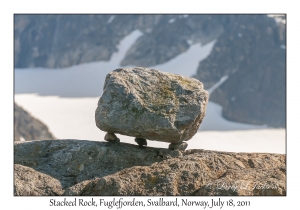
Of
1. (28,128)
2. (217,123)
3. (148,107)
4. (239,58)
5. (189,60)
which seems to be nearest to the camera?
(148,107)

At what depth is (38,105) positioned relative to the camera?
576 ft

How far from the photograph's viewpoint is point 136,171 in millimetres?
16594

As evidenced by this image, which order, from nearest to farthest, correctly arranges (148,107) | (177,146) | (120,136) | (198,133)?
1. (148,107)
2. (177,146)
3. (120,136)
4. (198,133)

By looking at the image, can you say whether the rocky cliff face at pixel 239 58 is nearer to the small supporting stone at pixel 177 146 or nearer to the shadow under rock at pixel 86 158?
the small supporting stone at pixel 177 146

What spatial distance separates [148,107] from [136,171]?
6.83 feet

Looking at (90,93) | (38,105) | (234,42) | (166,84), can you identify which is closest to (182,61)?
(234,42)

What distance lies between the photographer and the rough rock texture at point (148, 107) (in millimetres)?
17750

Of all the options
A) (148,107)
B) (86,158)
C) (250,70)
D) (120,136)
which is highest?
(250,70)

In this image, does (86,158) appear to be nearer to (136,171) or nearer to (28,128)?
(136,171)

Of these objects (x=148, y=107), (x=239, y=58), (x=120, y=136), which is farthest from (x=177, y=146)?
(x=239, y=58)

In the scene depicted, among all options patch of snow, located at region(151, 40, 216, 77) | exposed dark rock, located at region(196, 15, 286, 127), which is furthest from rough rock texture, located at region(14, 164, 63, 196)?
patch of snow, located at region(151, 40, 216, 77)

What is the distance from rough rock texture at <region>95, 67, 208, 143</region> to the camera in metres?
17.8

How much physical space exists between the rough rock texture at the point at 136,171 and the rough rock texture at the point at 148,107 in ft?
2.54

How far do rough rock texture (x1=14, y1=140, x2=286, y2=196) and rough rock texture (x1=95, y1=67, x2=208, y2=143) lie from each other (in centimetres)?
77
